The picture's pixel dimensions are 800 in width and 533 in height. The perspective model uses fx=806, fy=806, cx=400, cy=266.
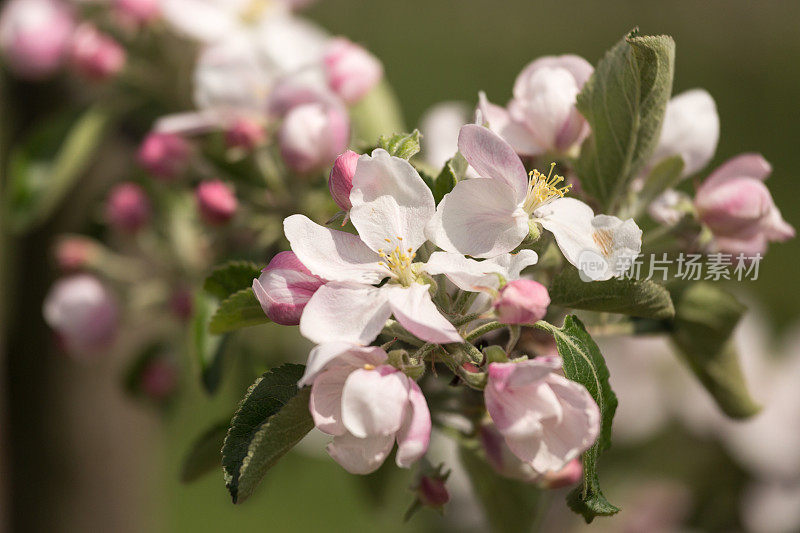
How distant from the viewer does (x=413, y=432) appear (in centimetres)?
54

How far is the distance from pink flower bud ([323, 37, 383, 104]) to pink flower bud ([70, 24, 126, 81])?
38 cm

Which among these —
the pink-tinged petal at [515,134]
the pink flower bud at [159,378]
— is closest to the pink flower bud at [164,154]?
the pink flower bud at [159,378]

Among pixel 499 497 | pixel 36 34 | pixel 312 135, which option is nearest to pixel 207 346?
pixel 312 135

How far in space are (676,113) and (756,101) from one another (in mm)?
3420

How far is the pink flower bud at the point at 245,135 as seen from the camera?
0.92 meters

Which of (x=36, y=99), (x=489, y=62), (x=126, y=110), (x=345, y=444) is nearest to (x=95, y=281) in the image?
(x=126, y=110)

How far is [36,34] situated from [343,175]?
0.85 meters

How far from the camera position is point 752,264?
2.52 ft

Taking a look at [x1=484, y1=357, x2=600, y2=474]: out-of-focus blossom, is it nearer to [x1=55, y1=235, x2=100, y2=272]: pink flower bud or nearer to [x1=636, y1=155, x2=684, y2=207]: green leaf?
[x1=636, y1=155, x2=684, y2=207]: green leaf

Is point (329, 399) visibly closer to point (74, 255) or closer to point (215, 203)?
point (215, 203)

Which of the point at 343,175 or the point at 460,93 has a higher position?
the point at 343,175

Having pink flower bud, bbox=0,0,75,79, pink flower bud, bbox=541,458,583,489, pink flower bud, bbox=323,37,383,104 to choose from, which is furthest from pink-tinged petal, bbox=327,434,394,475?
pink flower bud, bbox=0,0,75,79

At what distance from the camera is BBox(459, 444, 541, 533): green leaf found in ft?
2.85

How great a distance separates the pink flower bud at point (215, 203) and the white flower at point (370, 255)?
1.25 ft
